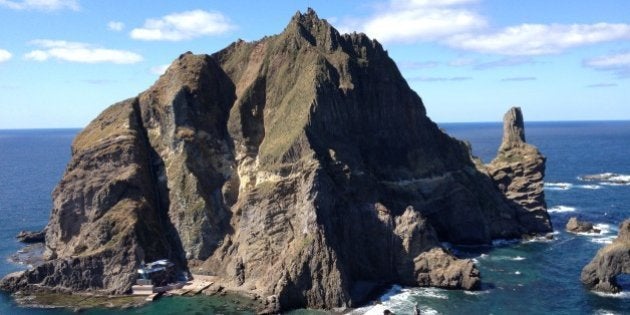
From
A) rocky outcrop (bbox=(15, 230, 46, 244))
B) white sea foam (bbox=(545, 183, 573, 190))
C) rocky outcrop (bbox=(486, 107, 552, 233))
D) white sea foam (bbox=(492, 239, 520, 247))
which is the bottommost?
white sea foam (bbox=(492, 239, 520, 247))

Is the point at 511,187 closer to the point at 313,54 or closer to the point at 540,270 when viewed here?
the point at 540,270

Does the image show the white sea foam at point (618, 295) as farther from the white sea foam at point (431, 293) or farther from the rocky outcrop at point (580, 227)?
the rocky outcrop at point (580, 227)

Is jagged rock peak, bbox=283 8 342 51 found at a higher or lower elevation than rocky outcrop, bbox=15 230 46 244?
higher

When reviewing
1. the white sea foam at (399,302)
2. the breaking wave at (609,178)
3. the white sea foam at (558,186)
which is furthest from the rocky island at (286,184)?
Answer: the breaking wave at (609,178)

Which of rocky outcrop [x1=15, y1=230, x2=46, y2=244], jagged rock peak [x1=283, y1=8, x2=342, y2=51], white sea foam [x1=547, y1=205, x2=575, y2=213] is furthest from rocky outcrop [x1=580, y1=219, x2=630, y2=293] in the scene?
rocky outcrop [x1=15, y1=230, x2=46, y2=244]

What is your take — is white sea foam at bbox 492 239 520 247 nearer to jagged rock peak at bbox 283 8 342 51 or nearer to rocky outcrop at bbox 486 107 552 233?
rocky outcrop at bbox 486 107 552 233

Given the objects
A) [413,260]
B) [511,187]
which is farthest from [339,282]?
[511,187]

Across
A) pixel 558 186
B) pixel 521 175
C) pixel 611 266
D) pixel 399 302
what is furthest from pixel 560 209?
pixel 399 302
